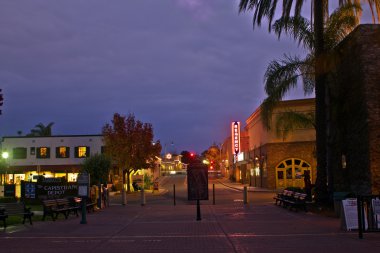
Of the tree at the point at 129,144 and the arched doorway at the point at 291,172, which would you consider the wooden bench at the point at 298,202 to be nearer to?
the arched doorway at the point at 291,172

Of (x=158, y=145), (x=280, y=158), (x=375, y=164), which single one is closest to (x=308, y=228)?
(x=375, y=164)

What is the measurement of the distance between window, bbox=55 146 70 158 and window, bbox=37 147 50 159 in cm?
131

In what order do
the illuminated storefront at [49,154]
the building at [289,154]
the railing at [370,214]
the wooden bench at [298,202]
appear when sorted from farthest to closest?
the illuminated storefront at [49,154], the building at [289,154], the wooden bench at [298,202], the railing at [370,214]

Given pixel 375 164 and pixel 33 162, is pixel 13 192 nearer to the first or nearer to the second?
pixel 375 164

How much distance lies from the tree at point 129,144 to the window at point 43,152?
76.8 ft

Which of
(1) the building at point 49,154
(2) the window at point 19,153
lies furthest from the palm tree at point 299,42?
(2) the window at point 19,153

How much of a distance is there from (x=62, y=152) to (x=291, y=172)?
119ft

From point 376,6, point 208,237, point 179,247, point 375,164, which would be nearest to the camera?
point 179,247

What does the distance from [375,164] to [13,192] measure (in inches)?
996

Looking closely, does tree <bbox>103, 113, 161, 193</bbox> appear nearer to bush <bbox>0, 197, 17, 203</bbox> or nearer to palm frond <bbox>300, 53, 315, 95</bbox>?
bush <bbox>0, 197, 17, 203</bbox>

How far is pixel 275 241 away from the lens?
13.3 meters

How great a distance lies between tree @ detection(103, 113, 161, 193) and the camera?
49.1 m

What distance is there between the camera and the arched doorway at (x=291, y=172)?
4662cm

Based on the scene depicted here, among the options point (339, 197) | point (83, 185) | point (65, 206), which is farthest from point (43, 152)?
point (339, 197)
